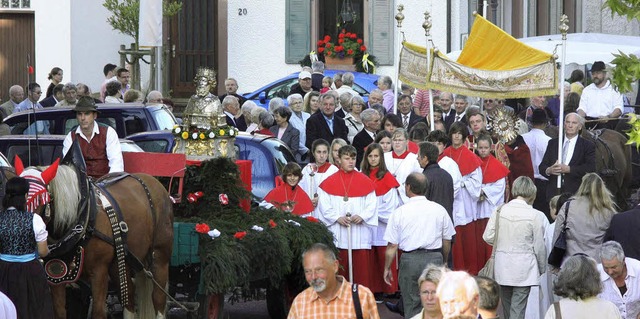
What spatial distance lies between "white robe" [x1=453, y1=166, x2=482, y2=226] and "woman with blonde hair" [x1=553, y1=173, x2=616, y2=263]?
415 cm

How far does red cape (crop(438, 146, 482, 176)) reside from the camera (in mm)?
17969

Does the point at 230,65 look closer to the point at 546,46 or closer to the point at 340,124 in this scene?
the point at 546,46

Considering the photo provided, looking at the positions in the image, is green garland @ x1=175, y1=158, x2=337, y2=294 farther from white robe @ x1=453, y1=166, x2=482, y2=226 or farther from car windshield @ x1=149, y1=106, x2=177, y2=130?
car windshield @ x1=149, y1=106, x2=177, y2=130

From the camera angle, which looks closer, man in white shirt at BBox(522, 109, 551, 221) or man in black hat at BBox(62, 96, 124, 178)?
man in black hat at BBox(62, 96, 124, 178)

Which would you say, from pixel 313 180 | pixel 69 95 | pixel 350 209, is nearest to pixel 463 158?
pixel 313 180

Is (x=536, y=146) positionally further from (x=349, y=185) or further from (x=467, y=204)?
(x=349, y=185)

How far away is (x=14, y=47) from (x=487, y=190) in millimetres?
15607

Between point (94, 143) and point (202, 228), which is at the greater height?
point (94, 143)

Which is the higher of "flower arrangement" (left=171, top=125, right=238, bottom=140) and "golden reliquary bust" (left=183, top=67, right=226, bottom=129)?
"golden reliquary bust" (left=183, top=67, right=226, bottom=129)

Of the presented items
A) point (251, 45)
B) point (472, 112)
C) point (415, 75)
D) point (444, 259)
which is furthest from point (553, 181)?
point (251, 45)

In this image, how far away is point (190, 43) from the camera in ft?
111

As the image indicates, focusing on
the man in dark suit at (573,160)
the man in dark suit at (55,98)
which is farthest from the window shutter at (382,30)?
the man in dark suit at (573,160)

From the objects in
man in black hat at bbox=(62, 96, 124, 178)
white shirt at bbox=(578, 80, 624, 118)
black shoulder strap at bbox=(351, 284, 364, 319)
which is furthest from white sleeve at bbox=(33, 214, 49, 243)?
white shirt at bbox=(578, 80, 624, 118)

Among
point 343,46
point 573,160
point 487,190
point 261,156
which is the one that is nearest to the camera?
point 261,156
